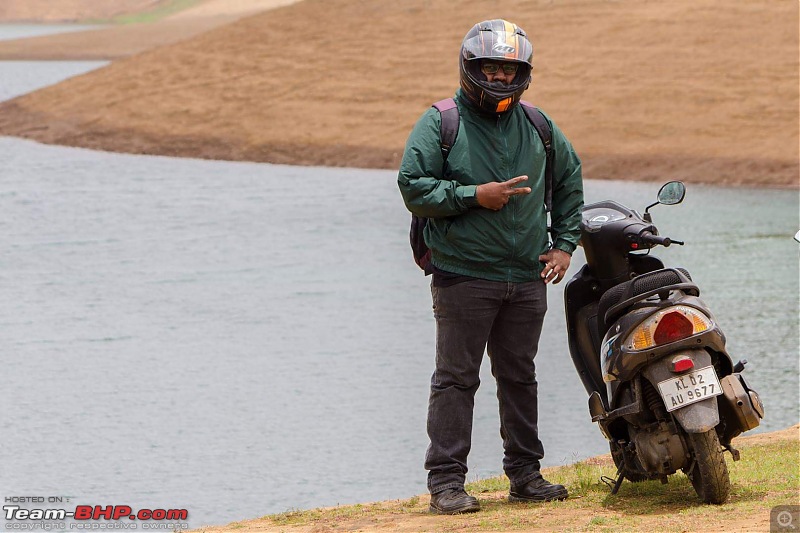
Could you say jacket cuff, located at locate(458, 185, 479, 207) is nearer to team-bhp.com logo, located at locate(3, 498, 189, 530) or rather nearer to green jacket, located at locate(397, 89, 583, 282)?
green jacket, located at locate(397, 89, 583, 282)

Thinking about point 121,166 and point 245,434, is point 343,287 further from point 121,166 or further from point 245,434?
point 121,166

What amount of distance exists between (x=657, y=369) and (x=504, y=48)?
1472mm

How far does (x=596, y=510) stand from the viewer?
19.7 ft

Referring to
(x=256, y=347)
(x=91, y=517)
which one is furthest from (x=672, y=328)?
(x=256, y=347)

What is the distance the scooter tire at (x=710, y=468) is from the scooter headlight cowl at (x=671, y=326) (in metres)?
0.40

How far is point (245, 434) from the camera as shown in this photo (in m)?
9.52

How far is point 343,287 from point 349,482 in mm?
7179

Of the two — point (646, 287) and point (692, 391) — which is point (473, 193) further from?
point (692, 391)

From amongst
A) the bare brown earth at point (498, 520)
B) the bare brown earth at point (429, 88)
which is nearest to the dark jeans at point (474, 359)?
the bare brown earth at point (498, 520)

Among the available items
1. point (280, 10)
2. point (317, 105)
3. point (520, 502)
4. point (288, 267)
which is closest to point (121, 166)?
point (317, 105)

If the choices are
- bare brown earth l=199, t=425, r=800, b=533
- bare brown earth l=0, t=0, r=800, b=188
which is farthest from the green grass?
bare brown earth l=199, t=425, r=800, b=533

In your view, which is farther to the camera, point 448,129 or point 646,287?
point 646,287

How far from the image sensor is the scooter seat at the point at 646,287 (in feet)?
19.5

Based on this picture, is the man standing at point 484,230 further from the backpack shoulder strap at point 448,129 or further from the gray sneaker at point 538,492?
the gray sneaker at point 538,492
